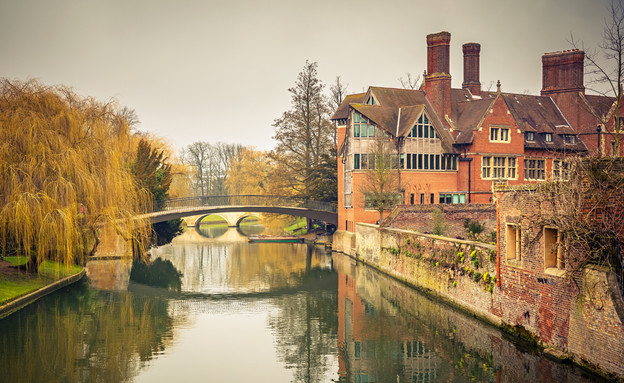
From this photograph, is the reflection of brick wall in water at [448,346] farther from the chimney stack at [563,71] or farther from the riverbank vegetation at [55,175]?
the chimney stack at [563,71]

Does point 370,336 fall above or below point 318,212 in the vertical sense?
below

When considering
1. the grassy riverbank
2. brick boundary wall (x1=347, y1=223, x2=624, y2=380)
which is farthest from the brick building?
the grassy riverbank

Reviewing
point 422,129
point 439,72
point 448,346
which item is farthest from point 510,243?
point 439,72

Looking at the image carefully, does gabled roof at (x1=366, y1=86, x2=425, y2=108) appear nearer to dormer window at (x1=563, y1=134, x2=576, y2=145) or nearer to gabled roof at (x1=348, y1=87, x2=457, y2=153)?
gabled roof at (x1=348, y1=87, x2=457, y2=153)

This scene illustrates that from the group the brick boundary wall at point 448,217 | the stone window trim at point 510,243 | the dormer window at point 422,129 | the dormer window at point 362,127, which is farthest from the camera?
the dormer window at point 422,129

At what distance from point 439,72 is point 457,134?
5.40 meters

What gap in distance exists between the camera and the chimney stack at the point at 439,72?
45125 mm

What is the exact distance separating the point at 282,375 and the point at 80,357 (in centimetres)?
633

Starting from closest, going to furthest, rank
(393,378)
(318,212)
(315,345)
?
(393,378), (315,345), (318,212)

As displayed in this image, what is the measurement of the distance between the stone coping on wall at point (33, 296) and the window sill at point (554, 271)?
1878 cm

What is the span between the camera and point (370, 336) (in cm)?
2050

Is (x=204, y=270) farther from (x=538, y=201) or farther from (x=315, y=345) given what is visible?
(x=538, y=201)

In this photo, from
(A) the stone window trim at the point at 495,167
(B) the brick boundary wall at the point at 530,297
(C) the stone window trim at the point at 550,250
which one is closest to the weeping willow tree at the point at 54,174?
(B) the brick boundary wall at the point at 530,297

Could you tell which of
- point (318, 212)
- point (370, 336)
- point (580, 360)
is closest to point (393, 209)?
point (318, 212)
